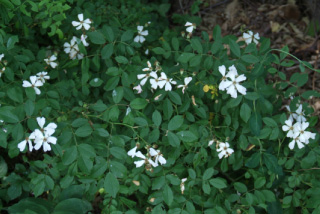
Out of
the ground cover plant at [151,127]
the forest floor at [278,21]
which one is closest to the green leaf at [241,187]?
the ground cover plant at [151,127]

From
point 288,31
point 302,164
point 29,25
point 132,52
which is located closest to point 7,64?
point 29,25

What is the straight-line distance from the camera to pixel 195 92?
191 cm

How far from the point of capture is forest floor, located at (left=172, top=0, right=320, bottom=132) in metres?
3.03

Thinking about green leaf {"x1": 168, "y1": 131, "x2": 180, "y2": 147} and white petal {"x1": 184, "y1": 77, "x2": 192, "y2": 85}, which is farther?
white petal {"x1": 184, "y1": 77, "x2": 192, "y2": 85}

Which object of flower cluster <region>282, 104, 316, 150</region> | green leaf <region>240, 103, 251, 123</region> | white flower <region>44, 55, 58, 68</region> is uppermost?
white flower <region>44, 55, 58, 68</region>

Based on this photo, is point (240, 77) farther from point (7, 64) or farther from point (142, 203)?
point (7, 64)

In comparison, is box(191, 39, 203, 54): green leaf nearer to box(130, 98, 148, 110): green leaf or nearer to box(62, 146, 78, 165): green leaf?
box(130, 98, 148, 110): green leaf

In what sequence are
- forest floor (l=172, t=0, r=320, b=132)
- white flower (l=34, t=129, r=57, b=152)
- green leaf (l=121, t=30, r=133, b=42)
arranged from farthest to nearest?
forest floor (l=172, t=0, r=320, b=132), green leaf (l=121, t=30, r=133, b=42), white flower (l=34, t=129, r=57, b=152)

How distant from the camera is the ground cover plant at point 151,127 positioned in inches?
65.8

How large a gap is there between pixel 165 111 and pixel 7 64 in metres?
0.93

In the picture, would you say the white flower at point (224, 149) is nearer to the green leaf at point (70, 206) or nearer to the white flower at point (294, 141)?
the white flower at point (294, 141)

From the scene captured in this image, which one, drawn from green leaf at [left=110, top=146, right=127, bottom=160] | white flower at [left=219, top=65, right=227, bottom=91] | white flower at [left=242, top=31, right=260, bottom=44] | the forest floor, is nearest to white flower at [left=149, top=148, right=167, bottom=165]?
green leaf at [left=110, top=146, right=127, bottom=160]

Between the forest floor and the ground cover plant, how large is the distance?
45.4 inches

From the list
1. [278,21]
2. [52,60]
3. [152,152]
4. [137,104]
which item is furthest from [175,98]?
[278,21]
